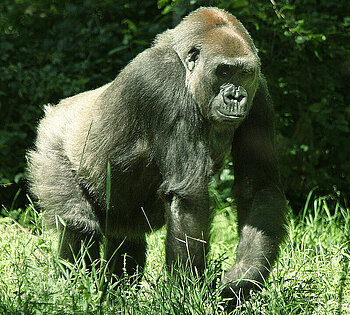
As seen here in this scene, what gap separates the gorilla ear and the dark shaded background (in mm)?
2504

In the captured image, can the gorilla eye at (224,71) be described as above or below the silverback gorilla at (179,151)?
above

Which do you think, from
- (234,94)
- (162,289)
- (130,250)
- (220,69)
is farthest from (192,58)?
Result: (130,250)

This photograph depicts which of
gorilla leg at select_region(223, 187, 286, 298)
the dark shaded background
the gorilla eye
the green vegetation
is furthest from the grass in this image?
the dark shaded background

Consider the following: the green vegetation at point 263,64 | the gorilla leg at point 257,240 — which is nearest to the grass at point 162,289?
the gorilla leg at point 257,240

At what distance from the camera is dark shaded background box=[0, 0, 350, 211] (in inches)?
251

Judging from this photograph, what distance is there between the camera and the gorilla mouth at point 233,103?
3.55m

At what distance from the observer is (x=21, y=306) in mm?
2904

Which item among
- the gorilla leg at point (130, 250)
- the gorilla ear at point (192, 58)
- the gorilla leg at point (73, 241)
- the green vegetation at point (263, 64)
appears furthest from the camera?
the green vegetation at point (263, 64)

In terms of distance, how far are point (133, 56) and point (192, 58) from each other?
2.89m

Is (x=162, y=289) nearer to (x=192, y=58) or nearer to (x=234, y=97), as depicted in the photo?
(x=234, y=97)

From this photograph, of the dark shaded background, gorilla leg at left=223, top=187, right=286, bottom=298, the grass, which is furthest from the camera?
the dark shaded background

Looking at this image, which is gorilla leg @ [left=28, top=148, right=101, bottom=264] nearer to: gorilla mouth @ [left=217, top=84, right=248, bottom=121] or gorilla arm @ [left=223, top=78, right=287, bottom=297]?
gorilla arm @ [left=223, top=78, right=287, bottom=297]

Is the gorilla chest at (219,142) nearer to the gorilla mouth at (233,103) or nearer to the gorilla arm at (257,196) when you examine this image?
the gorilla arm at (257,196)

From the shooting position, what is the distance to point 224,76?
145 inches
